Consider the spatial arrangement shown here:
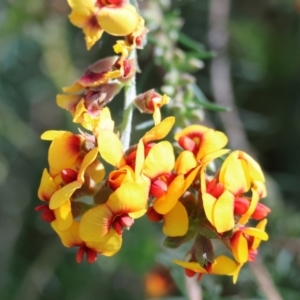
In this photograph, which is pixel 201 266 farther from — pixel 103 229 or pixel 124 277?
pixel 124 277

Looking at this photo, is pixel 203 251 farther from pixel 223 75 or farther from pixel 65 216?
pixel 223 75

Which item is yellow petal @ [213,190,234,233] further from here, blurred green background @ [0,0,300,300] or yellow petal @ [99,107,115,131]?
blurred green background @ [0,0,300,300]

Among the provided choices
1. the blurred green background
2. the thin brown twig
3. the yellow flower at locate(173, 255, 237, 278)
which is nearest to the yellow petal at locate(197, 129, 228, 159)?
the yellow flower at locate(173, 255, 237, 278)

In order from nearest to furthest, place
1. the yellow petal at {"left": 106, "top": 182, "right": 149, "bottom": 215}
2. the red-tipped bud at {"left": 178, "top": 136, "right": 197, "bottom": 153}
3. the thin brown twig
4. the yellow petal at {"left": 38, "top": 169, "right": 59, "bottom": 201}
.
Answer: the yellow petal at {"left": 106, "top": 182, "right": 149, "bottom": 215}
the yellow petal at {"left": 38, "top": 169, "right": 59, "bottom": 201}
the red-tipped bud at {"left": 178, "top": 136, "right": 197, "bottom": 153}
the thin brown twig

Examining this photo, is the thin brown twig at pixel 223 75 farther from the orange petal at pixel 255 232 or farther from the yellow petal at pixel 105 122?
the yellow petal at pixel 105 122

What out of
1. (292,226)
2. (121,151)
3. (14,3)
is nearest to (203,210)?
(121,151)

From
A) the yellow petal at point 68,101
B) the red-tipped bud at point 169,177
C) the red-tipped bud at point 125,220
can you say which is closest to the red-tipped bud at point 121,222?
the red-tipped bud at point 125,220
